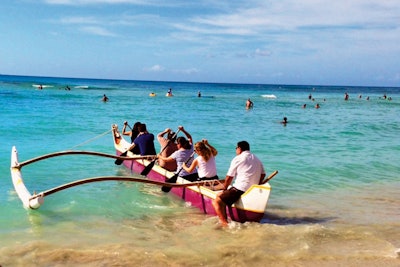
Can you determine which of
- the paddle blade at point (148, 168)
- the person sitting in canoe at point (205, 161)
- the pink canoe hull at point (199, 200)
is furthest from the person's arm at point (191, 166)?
the paddle blade at point (148, 168)

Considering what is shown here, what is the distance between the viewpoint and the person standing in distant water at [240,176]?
26.3 feet

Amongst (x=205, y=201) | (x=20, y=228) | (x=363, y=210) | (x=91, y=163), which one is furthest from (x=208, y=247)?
(x=91, y=163)

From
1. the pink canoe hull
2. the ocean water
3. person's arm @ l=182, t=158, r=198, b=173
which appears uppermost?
person's arm @ l=182, t=158, r=198, b=173

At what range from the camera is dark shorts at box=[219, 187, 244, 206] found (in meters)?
8.09

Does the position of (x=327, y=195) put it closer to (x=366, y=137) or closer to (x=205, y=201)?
(x=205, y=201)

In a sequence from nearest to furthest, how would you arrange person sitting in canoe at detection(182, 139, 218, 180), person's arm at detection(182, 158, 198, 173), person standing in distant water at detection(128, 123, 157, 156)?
person sitting in canoe at detection(182, 139, 218, 180) < person's arm at detection(182, 158, 198, 173) < person standing in distant water at detection(128, 123, 157, 156)

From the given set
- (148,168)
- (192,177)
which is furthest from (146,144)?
(192,177)

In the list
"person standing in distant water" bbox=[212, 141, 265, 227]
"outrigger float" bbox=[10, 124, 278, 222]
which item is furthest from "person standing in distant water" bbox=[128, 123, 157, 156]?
"person standing in distant water" bbox=[212, 141, 265, 227]

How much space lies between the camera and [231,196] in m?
8.10

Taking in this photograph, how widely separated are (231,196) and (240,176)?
1.34 feet

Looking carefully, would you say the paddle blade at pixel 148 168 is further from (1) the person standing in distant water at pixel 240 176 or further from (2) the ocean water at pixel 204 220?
(1) the person standing in distant water at pixel 240 176

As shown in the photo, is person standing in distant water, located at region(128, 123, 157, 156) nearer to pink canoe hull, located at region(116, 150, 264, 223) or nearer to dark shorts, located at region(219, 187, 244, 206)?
Result: pink canoe hull, located at region(116, 150, 264, 223)

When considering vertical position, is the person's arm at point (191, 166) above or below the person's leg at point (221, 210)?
above

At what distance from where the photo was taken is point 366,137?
22031 millimetres
